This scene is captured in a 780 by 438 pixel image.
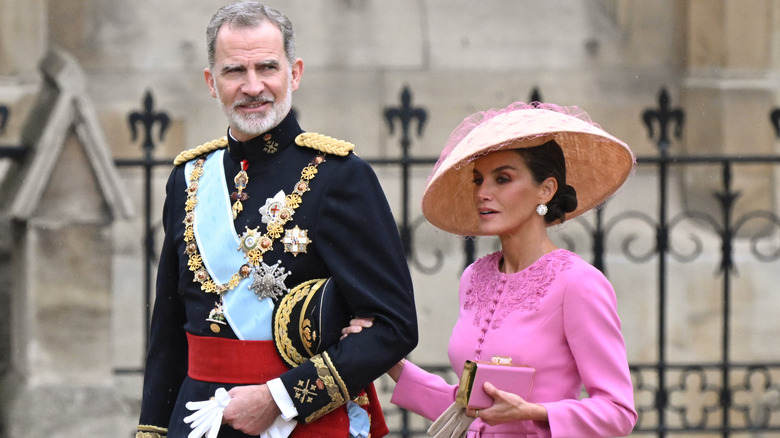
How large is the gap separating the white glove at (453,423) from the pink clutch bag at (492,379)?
0.13 m

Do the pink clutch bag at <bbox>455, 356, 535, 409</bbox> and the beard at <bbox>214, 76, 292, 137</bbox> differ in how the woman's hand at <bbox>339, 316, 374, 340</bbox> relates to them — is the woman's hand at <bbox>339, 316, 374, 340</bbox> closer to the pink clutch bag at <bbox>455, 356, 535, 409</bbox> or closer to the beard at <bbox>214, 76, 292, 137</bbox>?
the pink clutch bag at <bbox>455, 356, 535, 409</bbox>

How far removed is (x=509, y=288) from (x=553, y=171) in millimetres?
286

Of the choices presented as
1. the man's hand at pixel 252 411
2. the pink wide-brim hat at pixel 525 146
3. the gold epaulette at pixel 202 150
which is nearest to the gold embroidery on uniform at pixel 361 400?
the man's hand at pixel 252 411

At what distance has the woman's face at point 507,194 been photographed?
2.76 meters

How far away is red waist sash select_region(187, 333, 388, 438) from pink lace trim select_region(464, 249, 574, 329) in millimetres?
405

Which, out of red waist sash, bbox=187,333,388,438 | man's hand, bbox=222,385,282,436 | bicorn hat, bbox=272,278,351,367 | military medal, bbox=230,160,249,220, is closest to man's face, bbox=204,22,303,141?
military medal, bbox=230,160,249,220

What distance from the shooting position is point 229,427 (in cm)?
280

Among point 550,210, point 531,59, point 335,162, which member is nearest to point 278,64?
point 335,162

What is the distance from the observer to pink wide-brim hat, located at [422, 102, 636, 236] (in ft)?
9.02

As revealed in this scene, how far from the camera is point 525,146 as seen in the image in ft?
9.09

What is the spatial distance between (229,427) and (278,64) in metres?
0.84

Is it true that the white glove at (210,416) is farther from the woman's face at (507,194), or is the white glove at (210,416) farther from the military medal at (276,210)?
the woman's face at (507,194)

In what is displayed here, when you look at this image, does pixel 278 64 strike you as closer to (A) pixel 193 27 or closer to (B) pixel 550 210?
(B) pixel 550 210

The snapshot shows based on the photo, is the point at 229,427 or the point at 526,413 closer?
the point at 526,413
